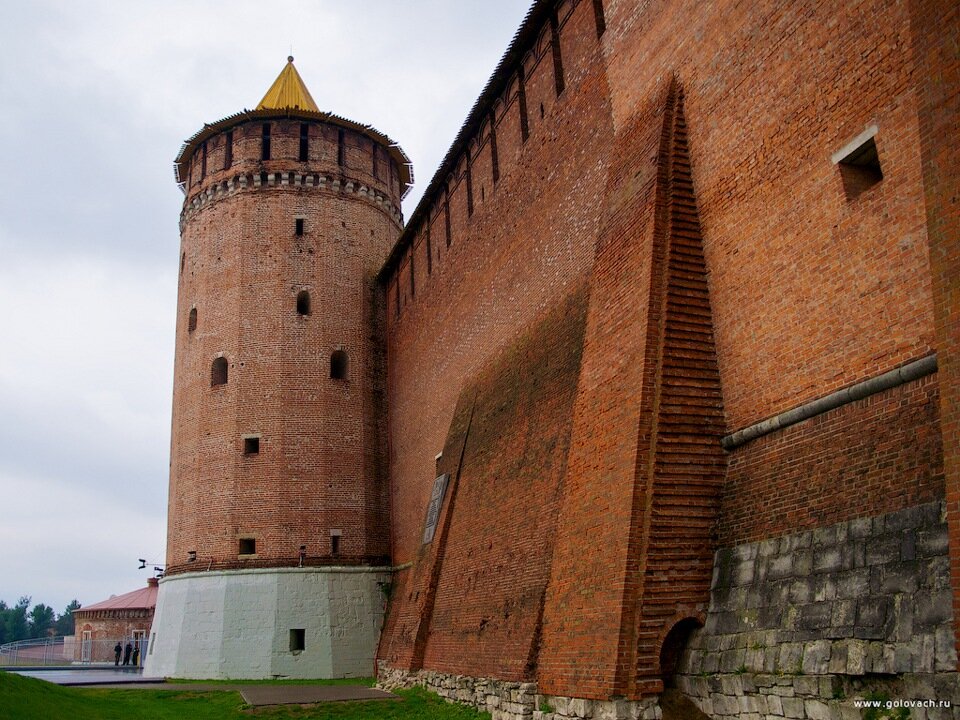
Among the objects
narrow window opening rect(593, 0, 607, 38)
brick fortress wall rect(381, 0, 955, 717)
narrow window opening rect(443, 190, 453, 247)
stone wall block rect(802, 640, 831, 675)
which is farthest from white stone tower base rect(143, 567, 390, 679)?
stone wall block rect(802, 640, 831, 675)

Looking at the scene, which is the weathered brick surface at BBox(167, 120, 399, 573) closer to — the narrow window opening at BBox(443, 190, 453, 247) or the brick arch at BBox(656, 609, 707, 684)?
the narrow window opening at BBox(443, 190, 453, 247)

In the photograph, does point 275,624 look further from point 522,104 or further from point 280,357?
point 522,104

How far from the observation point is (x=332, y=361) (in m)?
20.3

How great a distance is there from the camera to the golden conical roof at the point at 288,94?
73.7 ft

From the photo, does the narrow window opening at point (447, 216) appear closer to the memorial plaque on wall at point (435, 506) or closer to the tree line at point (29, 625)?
the memorial plaque on wall at point (435, 506)

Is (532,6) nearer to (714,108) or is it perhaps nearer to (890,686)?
(714,108)

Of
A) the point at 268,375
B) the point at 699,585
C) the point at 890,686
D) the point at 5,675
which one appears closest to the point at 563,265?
the point at 699,585

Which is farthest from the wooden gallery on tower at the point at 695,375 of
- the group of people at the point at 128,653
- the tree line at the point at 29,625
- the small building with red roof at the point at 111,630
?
the tree line at the point at 29,625

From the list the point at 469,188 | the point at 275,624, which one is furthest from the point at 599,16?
the point at 275,624

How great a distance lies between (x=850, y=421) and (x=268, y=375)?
15.3 m

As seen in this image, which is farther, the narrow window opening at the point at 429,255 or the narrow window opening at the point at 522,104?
the narrow window opening at the point at 429,255

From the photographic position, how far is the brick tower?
709 inches

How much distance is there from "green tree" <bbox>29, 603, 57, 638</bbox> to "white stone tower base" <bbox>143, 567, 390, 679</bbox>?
67.0 meters

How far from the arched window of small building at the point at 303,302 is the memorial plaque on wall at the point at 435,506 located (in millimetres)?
6884
